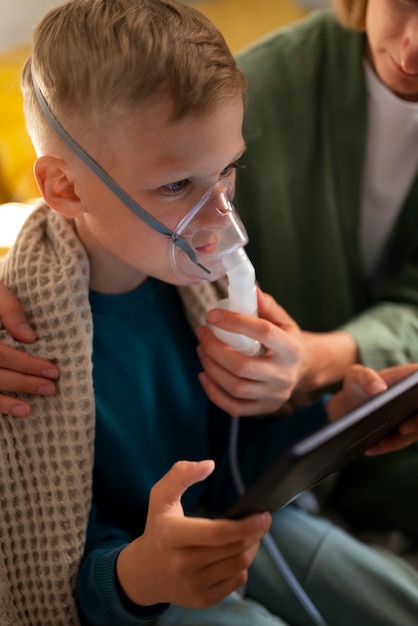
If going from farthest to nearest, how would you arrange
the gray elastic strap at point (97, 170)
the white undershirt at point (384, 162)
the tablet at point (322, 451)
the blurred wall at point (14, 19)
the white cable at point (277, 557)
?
1. the blurred wall at point (14, 19)
2. the white undershirt at point (384, 162)
3. the white cable at point (277, 557)
4. the gray elastic strap at point (97, 170)
5. the tablet at point (322, 451)

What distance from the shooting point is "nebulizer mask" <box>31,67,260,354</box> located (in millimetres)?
854

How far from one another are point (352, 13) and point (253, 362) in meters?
0.60

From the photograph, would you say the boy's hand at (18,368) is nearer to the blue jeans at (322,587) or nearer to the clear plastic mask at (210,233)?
the clear plastic mask at (210,233)

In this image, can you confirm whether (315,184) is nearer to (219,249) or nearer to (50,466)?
(219,249)

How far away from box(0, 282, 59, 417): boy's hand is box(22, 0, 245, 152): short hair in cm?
24

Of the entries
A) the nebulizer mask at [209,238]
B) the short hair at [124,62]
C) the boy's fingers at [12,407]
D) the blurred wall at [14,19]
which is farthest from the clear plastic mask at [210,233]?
the blurred wall at [14,19]

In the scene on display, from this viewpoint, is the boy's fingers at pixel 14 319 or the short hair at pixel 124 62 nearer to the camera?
the short hair at pixel 124 62

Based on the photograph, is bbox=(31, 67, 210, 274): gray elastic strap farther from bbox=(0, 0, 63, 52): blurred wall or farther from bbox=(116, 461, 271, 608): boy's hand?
bbox=(0, 0, 63, 52): blurred wall

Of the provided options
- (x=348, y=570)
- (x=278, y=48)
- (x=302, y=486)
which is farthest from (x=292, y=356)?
(x=278, y=48)

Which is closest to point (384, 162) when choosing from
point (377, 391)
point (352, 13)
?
point (352, 13)

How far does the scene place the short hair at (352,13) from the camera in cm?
115

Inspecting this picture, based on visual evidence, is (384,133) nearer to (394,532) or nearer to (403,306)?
(403,306)

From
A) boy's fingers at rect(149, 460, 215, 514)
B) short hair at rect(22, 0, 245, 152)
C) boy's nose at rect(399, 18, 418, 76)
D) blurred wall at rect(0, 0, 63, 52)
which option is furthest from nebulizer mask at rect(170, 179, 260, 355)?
blurred wall at rect(0, 0, 63, 52)

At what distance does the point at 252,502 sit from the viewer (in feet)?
2.44
